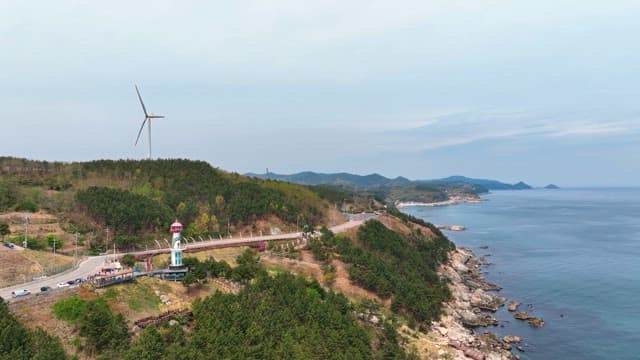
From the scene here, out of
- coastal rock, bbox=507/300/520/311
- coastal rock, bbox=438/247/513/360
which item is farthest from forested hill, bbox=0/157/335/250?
coastal rock, bbox=507/300/520/311

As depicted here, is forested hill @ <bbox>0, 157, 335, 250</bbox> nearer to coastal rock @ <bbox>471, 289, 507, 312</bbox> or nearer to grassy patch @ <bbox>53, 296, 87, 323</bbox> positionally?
grassy patch @ <bbox>53, 296, 87, 323</bbox>

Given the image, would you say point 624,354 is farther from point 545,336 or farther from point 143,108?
point 143,108

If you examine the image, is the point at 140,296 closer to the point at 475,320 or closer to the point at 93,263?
the point at 93,263

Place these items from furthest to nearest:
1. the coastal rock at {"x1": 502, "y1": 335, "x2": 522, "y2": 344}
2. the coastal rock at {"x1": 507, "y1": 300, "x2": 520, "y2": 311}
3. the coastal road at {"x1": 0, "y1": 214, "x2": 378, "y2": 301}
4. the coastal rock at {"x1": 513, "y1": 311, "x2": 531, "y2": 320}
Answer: the coastal rock at {"x1": 507, "y1": 300, "x2": 520, "y2": 311} < the coastal rock at {"x1": 513, "y1": 311, "x2": 531, "y2": 320} < the coastal rock at {"x1": 502, "y1": 335, "x2": 522, "y2": 344} < the coastal road at {"x1": 0, "y1": 214, "x2": 378, "y2": 301}

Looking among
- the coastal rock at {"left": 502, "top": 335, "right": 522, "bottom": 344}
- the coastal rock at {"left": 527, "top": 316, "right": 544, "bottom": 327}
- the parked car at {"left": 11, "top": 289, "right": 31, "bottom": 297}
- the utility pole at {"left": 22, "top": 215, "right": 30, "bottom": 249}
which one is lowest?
the coastal rock at {"left": 502, "top": 335, "right": 522, "bottom": 344}

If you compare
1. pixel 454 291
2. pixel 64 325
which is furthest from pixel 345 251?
pixel 64 325

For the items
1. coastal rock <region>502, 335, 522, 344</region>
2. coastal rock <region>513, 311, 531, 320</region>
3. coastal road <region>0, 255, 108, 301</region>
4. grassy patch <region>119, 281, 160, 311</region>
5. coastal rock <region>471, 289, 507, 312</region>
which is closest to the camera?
coastal road <region>0, 255, 108, 301</region>

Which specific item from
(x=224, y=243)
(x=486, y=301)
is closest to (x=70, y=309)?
(x=224, y=243)
